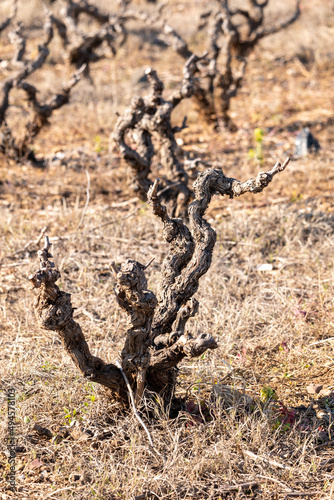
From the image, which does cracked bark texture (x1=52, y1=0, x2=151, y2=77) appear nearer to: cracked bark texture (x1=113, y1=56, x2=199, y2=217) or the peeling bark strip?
cracked bark texture (x1=113, y1=56, x2=199, y2=217)

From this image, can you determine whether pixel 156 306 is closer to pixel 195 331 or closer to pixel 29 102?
pixel 195 331

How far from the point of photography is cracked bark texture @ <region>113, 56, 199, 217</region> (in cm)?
459

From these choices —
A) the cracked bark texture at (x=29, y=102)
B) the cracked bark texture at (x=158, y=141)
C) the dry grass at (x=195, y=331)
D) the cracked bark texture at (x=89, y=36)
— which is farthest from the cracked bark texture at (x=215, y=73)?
the cracked bark texture at (x=158, y=141)

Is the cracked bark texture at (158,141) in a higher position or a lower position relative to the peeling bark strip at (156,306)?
higher

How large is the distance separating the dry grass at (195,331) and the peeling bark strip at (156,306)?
0.24m

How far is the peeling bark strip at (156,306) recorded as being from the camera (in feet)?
7.20

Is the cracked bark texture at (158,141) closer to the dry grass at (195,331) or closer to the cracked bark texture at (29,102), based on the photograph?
the dry grass at (195,331)

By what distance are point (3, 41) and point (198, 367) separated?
1372cm

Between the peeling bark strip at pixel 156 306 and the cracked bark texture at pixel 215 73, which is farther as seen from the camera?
the cracked bark texture at pixel 215 73

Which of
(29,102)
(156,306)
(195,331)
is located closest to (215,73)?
(29,102)

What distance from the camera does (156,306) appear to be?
8.05 feet

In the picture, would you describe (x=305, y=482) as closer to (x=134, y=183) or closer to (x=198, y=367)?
(x=198, y=367)

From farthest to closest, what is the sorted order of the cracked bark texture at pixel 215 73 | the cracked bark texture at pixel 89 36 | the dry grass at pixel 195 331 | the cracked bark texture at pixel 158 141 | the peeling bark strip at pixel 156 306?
the cracked bark texture at pixel 89 36
the cracked bark texture at pixel 215 73
the cracked bark texture at pixel 158 141
the dry grass at pixel 195 331
the peeling bark strip at pixel 156 306

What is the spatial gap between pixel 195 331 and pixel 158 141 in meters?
2.17
